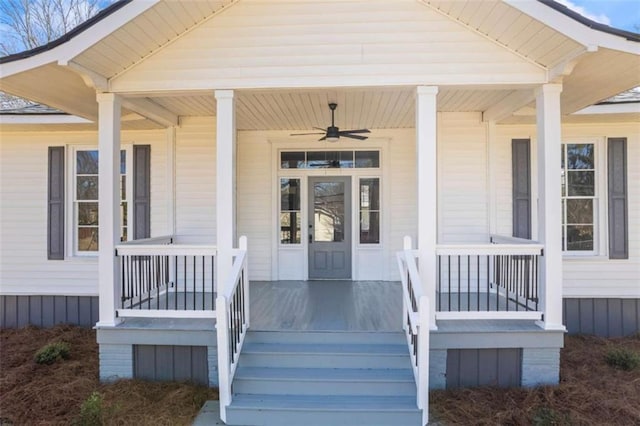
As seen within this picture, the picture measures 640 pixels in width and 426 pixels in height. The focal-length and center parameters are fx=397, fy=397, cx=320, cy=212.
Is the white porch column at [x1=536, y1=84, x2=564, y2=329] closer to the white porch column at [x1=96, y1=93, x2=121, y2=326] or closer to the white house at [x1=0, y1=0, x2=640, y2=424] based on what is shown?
the white house at [x1=0, y1=0, x2=640, y2=424]

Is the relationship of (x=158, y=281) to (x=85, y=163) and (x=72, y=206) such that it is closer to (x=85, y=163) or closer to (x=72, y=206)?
(x=72, y=206)

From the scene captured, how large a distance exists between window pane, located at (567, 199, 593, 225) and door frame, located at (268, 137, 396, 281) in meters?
2.79

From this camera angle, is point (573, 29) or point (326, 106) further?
point (326, 106)

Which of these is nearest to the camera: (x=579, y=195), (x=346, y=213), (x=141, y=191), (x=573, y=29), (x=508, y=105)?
(x=573, y=29)

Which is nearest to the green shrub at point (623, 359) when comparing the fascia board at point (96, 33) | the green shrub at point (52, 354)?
the fascia board at point (96, 33)

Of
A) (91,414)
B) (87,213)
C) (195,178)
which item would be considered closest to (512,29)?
(195,178)

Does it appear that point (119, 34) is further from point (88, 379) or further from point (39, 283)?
point (39, 283)

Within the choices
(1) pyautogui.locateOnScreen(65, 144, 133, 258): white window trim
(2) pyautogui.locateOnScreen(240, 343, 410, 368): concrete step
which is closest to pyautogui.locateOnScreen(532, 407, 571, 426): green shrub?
(2) pyautogui.locateOnScreen(240, 343, 410, 368): concrete step

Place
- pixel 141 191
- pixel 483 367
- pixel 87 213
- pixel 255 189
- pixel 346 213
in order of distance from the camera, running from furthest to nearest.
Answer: pixel 346 213
pixel 255 189
pixel 87 213
pixel 141 191
pixel 483 367

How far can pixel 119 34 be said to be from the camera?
3889mm

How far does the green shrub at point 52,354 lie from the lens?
15.9 ft

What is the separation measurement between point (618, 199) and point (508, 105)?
2.51 metres

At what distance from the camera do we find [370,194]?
714 centimetres

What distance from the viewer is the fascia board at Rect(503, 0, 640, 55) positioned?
3479mm
